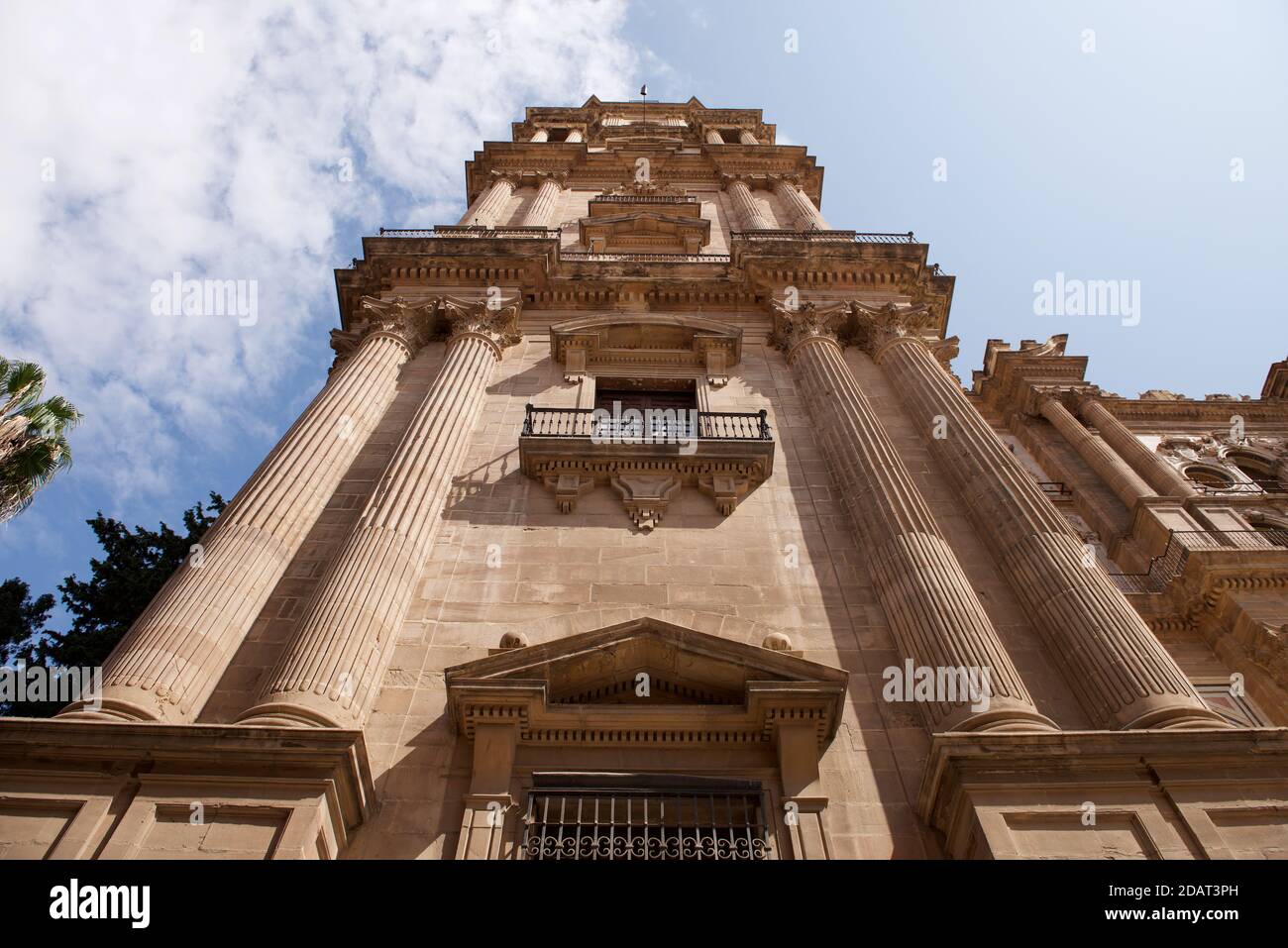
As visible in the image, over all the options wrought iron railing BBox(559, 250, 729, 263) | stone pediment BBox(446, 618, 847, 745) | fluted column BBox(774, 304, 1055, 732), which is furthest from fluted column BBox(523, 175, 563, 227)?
stone pediment BBox(446, 618, 847, 745)

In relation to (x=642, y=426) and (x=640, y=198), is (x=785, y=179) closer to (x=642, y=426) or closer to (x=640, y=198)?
(x=640, y=198)

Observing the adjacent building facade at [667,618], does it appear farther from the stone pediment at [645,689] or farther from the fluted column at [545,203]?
Answer: the fluted column at [545,203]

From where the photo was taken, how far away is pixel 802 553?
1370 cm

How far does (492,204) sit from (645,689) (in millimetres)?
22005

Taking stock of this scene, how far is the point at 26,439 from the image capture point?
767 inches

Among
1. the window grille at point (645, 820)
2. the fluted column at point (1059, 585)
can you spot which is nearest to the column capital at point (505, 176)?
the fluted column at point (1059, 585)

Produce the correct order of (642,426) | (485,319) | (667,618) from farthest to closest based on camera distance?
1. (485,319)
2. (642,426)
3. (667,618)

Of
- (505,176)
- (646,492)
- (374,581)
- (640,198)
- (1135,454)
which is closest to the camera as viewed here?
(374,581)

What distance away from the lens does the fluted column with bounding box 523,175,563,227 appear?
2823 cm

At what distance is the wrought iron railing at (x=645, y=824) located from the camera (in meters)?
8.93

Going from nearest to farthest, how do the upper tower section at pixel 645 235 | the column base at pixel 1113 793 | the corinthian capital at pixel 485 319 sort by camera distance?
1. the column base at pixel 1113 793
2. the corinthian capital at pixel 485 319
3. the upper tower section at pixel 645 235

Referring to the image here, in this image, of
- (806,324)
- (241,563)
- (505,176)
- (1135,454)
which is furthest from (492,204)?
(1135,454)

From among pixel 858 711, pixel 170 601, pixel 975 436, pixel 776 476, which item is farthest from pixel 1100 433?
pixel 170 601

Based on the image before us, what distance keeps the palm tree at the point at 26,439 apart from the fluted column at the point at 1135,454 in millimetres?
26686
